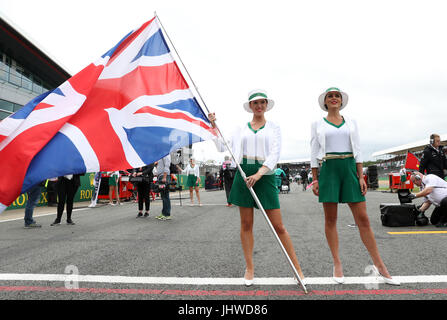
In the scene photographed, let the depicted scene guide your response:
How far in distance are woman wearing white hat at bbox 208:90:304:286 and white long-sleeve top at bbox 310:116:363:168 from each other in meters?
0.42

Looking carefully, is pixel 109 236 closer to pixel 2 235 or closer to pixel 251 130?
pixel 2 235

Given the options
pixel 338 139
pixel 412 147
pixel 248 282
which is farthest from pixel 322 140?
pixel 412 147

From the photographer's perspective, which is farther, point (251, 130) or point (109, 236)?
point (109, 236)

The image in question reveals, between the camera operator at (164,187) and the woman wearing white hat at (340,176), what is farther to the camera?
the camera operator at (164,187)

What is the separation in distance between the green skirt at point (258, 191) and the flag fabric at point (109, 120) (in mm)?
881

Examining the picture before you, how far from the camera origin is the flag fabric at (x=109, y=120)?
8.98 feet

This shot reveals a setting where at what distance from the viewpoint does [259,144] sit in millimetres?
2719

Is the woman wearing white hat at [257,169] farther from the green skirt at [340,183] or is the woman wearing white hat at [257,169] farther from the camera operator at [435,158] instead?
the camera operator at [435,158]

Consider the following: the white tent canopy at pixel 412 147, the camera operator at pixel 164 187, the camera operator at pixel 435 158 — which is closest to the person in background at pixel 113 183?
the camera operator at pixel 164 187

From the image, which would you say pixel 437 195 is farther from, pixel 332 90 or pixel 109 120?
pixel 109 120

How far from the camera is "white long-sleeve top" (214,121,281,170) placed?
107 inches

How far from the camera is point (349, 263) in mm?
3168
